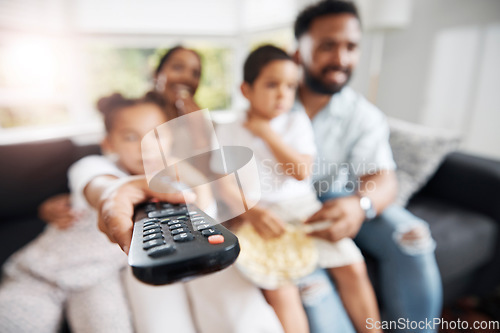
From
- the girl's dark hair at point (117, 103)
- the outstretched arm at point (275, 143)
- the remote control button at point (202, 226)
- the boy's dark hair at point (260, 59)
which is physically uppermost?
the boy's dark hair at point (260, 59)

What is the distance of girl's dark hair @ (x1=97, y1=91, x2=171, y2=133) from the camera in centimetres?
30

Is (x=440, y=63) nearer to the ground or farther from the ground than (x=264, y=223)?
farther from the ground

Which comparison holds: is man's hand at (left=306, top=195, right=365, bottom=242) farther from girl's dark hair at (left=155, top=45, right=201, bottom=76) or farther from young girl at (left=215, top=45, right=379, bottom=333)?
girl's dark hair at (left=155, top=45, right=201, bottom=76)

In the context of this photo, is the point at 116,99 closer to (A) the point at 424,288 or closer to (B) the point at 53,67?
(B) the point at 53,67

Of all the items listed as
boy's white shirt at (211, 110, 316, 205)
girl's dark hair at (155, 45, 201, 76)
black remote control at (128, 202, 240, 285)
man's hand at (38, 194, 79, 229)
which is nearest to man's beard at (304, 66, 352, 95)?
boy's white shirt at (211, 110, 316, 205)

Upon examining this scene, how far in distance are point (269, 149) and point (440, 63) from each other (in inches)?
15.8

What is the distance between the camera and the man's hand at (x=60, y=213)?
13.9 inches

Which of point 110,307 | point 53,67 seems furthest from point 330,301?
point 53,67

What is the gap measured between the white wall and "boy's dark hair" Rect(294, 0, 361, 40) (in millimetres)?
89

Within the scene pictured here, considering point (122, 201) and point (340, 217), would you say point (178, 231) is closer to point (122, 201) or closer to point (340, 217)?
point (122, 201)

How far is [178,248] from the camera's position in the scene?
0.54 ft

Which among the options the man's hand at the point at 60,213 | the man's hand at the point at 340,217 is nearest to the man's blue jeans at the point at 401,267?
the man's hand at the point at 340,217

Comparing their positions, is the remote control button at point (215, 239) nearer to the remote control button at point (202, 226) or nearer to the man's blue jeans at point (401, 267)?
the remote control button at point (202, 226)

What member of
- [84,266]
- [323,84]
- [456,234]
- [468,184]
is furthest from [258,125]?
[468,184]
